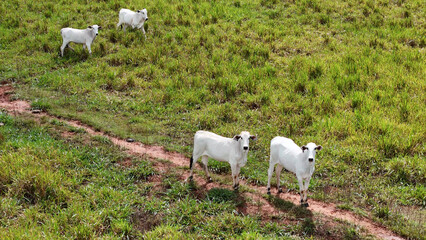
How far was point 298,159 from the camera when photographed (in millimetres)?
6840

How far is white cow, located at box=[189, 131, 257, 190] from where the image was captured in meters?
7.13

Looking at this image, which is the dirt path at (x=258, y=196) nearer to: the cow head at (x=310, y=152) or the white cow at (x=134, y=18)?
the cow head at (x=310, y=152)

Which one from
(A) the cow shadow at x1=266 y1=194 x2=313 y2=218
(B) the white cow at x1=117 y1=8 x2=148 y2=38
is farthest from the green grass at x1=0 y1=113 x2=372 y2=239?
(B) the white cow at x1=117 y1=8 x2=148 y2=38

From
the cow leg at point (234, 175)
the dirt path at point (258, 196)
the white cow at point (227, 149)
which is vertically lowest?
the dirt path at point (258, 196)

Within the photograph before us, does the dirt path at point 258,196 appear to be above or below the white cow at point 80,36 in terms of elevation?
below

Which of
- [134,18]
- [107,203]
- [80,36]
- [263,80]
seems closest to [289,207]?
[107,203]

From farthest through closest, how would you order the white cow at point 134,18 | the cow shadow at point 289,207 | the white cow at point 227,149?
the white cow at point 134,18 → the white cow at point 227,149 → the cow shadow at point 289,207

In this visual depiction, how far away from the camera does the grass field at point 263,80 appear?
817cm

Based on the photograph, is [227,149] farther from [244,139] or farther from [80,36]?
[80,36]

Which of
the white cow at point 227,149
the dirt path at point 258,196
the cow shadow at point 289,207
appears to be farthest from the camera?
the white cow at point 227,149

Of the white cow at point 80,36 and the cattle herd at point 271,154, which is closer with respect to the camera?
the cattle herd at point 271,154

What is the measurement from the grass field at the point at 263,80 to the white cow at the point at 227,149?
0.84 metres

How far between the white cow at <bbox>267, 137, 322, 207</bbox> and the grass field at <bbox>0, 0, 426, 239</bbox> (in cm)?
67

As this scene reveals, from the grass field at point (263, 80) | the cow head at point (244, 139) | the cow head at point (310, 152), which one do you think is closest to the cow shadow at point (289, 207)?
the grass field at point (263, 80)
